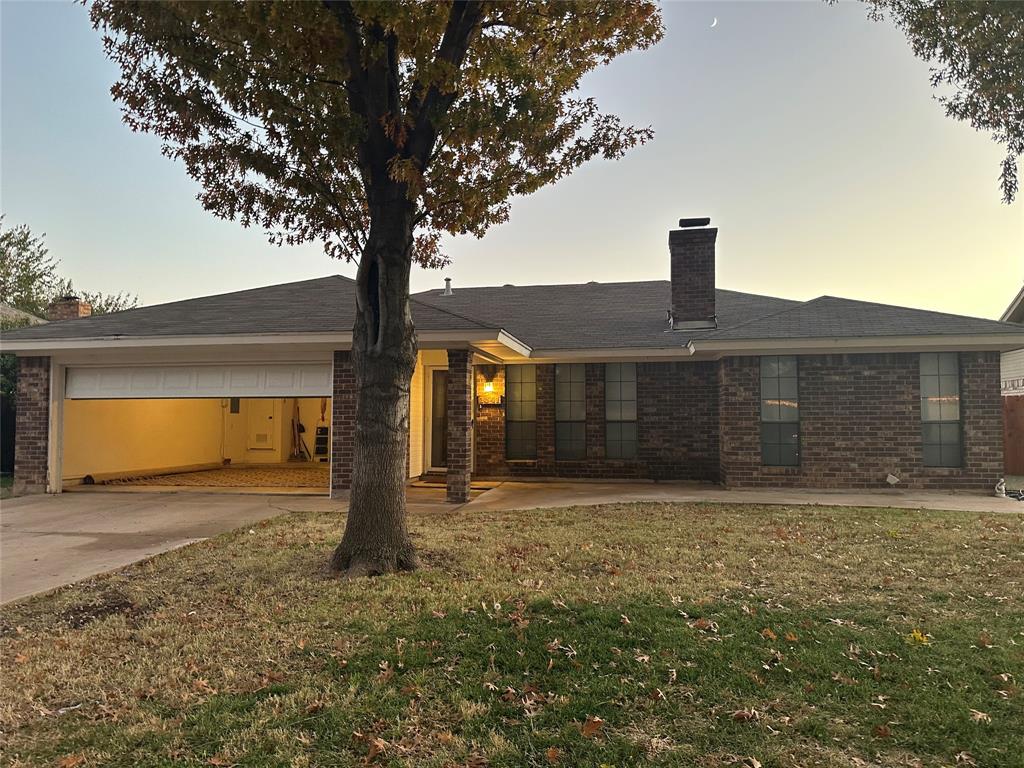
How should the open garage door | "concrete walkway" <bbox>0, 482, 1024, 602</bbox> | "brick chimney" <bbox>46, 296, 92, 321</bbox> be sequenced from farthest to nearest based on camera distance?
1. "brick chimney" <bbox>46, 296, 92, 321</bbox>
2. the open garage door
3. "concrete walkway" <bbox>0, 482, 1024, 602</bbox>

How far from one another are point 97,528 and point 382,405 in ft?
17.3

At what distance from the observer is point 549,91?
20.1 feet

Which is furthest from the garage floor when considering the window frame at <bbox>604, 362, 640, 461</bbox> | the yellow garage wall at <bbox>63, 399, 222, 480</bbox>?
the window frame at <bbox>604, 362, 640, 461</bbox>

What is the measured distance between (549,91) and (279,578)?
5259 millimetres

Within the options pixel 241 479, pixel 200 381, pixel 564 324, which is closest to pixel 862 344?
pixel 564 324

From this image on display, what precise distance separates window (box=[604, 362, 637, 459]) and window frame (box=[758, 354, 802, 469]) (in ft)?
8.52

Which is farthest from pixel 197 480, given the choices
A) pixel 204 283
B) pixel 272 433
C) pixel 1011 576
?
pixel 204 283

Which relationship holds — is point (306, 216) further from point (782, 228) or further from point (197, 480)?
point (782, 228)

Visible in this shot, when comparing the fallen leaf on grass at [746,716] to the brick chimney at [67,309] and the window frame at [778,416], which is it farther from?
the brick chimney at [67,309]

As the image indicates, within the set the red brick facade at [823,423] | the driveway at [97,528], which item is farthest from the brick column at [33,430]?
the red brick facade at [823,423]

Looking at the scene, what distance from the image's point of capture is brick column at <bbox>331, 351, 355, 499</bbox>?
10.6 m

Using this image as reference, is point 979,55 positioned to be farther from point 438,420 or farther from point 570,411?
point 438,420

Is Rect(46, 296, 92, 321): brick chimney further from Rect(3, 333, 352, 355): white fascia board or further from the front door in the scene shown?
the front door

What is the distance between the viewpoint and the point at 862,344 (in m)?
10.6
